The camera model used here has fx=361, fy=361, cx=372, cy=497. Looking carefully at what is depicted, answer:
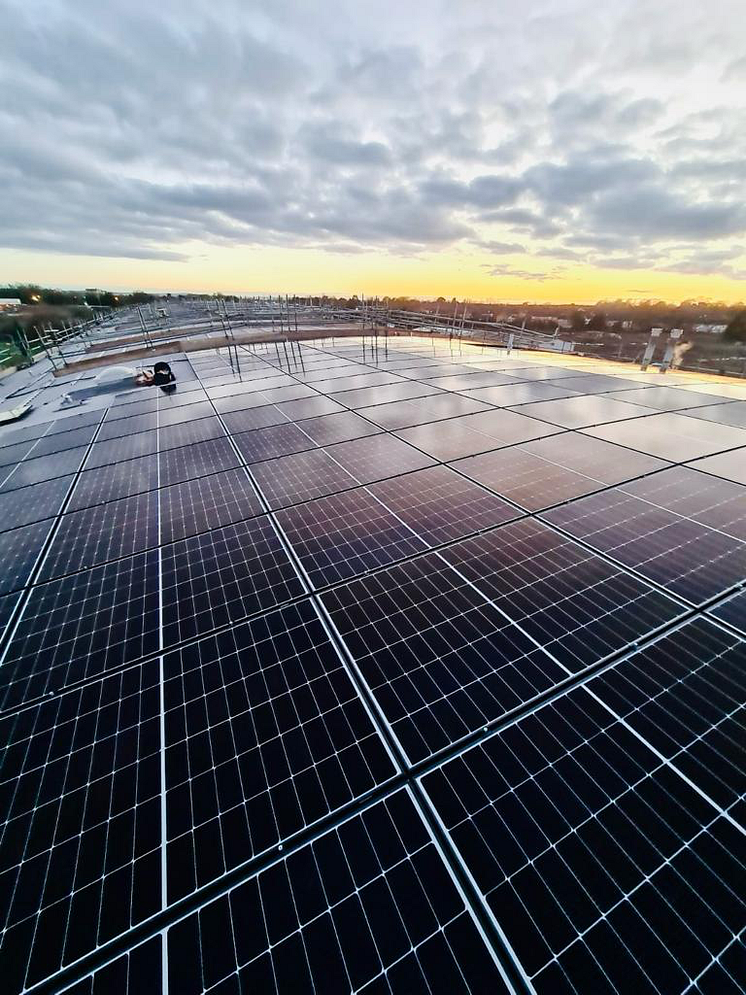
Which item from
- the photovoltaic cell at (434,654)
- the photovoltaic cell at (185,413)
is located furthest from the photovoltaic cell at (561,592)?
the photovoltaic cell at (185,413)

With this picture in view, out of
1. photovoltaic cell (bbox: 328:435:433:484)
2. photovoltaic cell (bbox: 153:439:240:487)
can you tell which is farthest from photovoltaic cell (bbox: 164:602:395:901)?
photovoltaic cell (bbox: 153:439:240:487)

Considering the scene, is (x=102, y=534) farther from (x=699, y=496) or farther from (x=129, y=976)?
(x=699, y=496)

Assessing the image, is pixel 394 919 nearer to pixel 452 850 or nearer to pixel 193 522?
pixel 452 850

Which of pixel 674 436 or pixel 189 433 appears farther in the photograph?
pixel 189 433

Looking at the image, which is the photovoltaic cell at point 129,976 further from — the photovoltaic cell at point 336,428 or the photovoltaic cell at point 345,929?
the photovoltaic cell at point 336,428

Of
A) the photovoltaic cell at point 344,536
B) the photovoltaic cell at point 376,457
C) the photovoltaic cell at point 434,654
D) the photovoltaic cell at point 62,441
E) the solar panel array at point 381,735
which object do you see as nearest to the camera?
the solar panel array at point 381,735

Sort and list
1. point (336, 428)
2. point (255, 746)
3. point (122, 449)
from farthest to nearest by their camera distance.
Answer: point (336, 428), point (122, 449), point (255, 746)

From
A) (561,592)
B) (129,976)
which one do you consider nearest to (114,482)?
(129,976)
